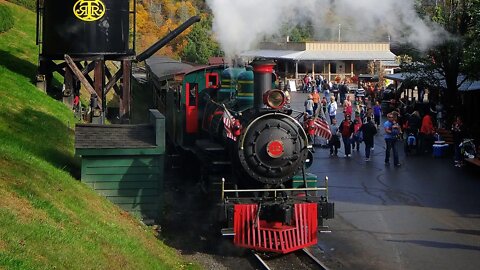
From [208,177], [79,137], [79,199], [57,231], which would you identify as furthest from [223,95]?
[57,231]

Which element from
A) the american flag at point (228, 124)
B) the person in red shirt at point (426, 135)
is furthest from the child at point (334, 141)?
the american flag at point (228, 124)

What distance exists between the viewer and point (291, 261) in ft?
36.6

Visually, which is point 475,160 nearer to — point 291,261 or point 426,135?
point 426,135

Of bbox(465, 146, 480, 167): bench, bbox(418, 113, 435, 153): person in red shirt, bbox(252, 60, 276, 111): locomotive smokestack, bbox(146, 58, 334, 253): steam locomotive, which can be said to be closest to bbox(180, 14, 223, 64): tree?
bbox(418, 113, 435, 153): person in red shirt

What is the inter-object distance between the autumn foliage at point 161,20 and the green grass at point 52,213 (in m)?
24.7

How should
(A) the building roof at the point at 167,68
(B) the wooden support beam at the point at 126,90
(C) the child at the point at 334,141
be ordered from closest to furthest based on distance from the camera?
(B) the wooden support beam at the point at 126,90
(A) the building roof at the point at 167,68
(C) the child at the point at 334,141

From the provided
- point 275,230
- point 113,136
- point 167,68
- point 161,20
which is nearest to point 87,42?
point 167,68

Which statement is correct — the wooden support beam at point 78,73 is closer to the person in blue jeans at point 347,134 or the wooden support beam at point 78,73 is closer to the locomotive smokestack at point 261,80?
the person in blue jeans at point 347,134

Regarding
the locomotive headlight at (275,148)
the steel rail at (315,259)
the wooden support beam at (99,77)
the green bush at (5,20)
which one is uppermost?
the green bush at (5,20)

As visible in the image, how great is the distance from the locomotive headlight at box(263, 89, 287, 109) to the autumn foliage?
29.1 m

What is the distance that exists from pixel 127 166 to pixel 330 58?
3761 centimetres

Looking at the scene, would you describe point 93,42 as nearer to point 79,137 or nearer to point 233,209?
point 79,137

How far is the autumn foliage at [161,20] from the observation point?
40875mm

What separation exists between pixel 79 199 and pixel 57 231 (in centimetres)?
241
